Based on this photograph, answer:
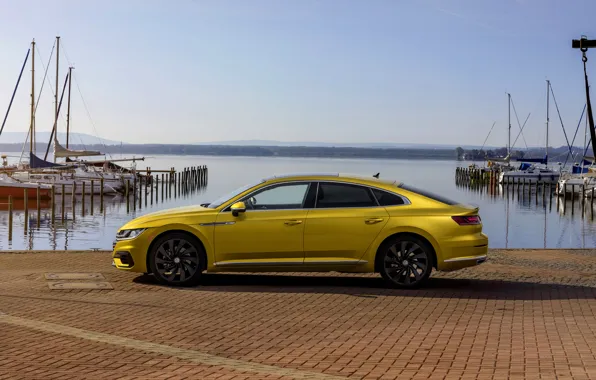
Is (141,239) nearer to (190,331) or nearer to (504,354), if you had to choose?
(190,331)

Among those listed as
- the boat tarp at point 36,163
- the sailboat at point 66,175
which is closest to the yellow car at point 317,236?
the sailboat at point 66,175

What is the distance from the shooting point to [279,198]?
13.5 meters

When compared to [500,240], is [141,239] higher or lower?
higher

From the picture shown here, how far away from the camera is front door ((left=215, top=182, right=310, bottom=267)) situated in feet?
43.6

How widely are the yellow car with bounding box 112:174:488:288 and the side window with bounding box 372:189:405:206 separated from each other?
0.5 inches

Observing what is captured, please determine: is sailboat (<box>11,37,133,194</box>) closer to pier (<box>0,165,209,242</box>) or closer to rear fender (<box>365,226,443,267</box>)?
pier (<box>0,165,209,242</box>)

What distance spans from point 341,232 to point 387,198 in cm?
81

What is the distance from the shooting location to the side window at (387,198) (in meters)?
13.4

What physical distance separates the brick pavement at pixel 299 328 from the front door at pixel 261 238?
401mm

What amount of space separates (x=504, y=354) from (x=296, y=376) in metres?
2.14

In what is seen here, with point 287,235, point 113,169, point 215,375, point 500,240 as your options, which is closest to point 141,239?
point 287,235

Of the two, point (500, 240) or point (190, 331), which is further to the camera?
point (500, 240)

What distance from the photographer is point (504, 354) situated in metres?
8.88

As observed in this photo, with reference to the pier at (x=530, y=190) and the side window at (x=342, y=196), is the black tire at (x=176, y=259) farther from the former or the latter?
the pier at (x=530, y=190)
